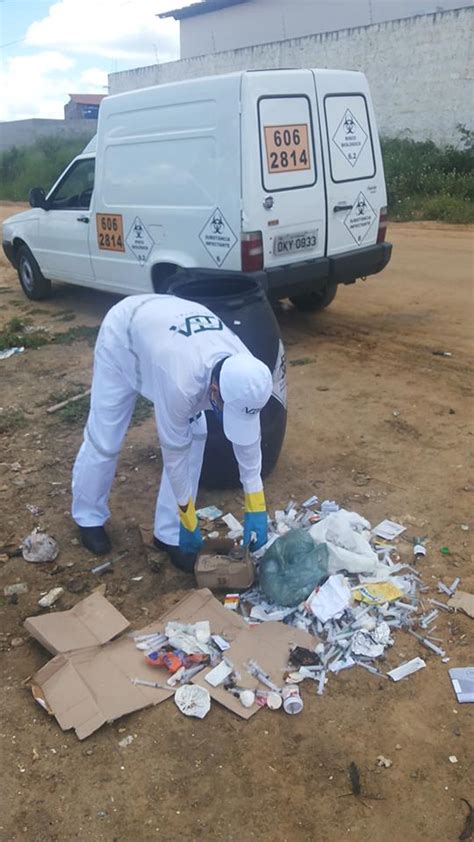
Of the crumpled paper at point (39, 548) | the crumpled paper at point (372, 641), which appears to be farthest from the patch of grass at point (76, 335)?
the crumpled paper at point (372, 641)

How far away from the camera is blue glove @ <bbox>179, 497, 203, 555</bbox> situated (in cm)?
341

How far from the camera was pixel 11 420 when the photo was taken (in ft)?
19.0

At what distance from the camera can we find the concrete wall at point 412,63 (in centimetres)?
1608

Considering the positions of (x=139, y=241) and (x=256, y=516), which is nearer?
(x=256, y=516)

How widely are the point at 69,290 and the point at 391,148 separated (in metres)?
10.0

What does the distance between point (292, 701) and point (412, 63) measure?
1786cm

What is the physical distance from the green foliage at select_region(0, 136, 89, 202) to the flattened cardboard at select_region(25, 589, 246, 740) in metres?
22.1

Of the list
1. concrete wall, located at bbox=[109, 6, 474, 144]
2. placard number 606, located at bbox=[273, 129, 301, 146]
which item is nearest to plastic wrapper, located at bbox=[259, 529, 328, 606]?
placard number 606, located at bbox=[273, 129, 301, 146]

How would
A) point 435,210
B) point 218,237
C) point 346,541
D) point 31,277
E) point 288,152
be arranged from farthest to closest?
point 435,210, point 31,277, point 218,237, point 288,152, point 346,541

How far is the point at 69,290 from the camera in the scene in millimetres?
10242

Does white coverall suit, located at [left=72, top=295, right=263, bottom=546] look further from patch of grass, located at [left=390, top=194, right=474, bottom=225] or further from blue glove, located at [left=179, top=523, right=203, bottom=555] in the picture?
patch of grass, located at [left=390, top=194, right=474, bottom=225]

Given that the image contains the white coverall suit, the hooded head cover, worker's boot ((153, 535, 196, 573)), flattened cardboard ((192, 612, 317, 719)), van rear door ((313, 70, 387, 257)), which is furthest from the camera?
van rear door ((313, 70, 387, 257))

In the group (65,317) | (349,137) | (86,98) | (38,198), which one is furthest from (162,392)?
(86,98)

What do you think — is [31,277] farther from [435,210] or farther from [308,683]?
[435,210]
